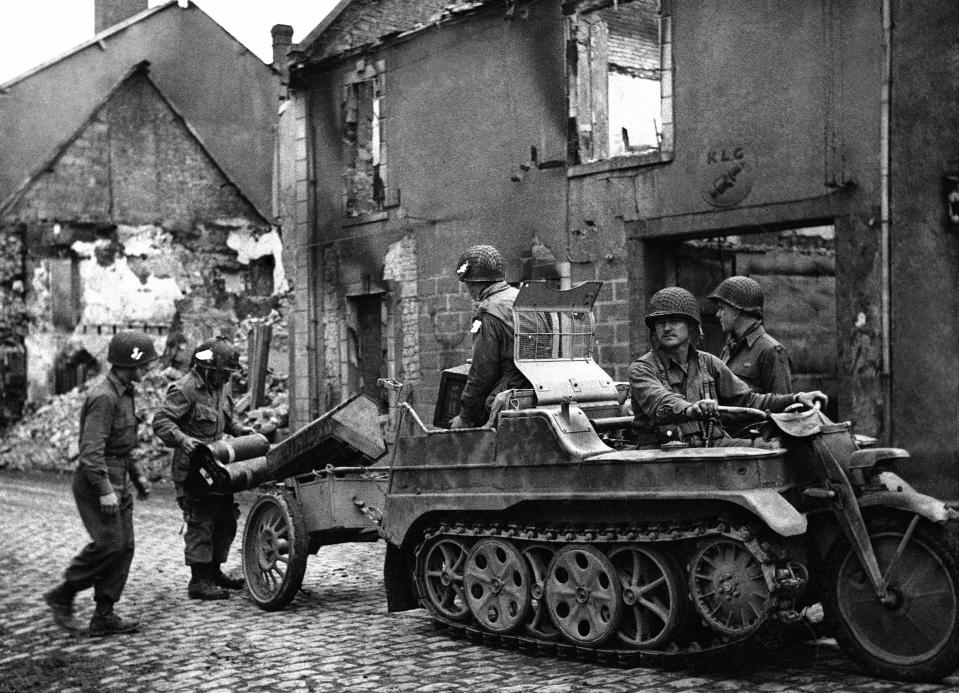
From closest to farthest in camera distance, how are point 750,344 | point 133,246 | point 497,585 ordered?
1. point 497,585
2. point 750,344
3. point 133,246

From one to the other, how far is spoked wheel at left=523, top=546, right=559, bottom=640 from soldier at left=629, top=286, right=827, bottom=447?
0.86 m

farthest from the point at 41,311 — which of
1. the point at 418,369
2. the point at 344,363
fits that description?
the point at 418,369

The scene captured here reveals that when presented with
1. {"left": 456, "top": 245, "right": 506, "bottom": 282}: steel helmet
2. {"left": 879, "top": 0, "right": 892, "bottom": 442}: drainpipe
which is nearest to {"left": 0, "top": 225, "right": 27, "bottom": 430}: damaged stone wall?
{"left": 879, "top": 0, "right": 892, "bottom": 442}: drainpipe

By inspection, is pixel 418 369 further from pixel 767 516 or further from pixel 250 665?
pixel 767 516

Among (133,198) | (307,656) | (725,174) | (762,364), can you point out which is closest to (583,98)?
(725,174)

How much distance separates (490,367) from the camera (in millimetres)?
7648

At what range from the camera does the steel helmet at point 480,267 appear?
7.96 metres

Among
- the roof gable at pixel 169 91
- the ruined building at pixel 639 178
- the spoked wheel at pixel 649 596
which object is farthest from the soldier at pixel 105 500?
the roof gable at pixel 169 91

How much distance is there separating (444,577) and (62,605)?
102 inches

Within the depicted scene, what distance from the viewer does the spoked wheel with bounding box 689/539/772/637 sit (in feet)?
20.0

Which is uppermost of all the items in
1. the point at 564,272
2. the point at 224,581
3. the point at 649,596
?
the point at 564,272

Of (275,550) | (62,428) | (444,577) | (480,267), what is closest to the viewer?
(444,577)

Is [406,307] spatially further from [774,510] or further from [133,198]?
[133,198]

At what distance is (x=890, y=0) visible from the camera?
1194 centimetres
